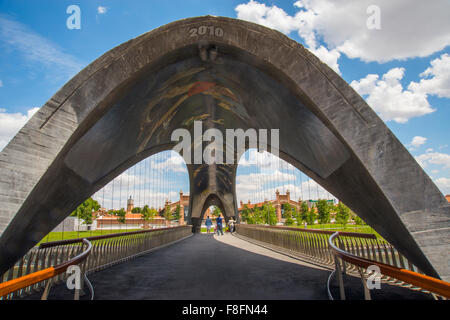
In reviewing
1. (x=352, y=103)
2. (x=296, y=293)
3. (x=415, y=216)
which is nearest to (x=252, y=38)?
(x=352, y=103)

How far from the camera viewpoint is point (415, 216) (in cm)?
476

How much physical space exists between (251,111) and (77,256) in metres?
8.18

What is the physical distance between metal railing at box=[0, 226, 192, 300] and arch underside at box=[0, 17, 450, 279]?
74 centimetres

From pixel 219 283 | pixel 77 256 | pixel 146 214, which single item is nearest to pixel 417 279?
pixel 219 283

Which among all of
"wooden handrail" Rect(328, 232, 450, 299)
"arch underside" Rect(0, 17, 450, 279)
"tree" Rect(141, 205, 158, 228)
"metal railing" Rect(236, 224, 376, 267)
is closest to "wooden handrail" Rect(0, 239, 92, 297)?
"arch underside" Rect(0, 17, 450, 279)

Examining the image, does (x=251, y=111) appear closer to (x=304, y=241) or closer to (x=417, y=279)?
(x=304, y=241)

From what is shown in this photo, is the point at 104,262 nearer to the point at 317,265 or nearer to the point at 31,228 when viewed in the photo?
the point at 31,228

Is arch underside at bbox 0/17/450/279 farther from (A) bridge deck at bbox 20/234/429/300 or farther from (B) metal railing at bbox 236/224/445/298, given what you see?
(A) bridge deck at bbox 20/234/429/300

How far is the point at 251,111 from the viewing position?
1048 centimetres

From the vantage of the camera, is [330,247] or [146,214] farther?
[146,214]

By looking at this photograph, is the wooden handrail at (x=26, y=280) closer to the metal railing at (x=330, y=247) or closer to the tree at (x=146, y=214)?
the metal railing at (x=330, y=247)

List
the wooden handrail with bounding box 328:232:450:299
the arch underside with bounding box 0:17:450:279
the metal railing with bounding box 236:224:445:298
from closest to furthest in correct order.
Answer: the wooden handrail with bounding box 328:232:450:299 < the arch underside with bounding box 0:17:450:279 < the metal railing with bounding box 236:224:445:298

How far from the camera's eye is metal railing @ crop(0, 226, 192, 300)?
Result: 3.51 metres

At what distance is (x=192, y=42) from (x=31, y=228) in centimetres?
631
